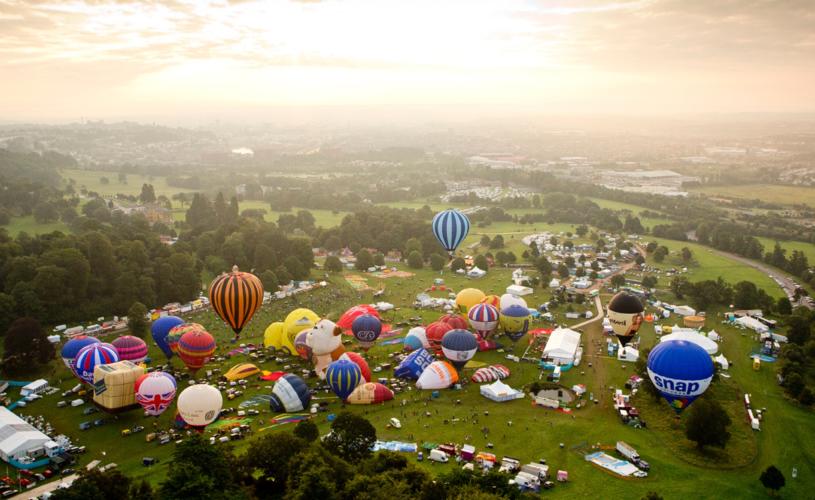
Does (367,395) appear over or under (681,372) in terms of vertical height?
under

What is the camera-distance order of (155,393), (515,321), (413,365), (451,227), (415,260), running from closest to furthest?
(155,393)
(413,365)
(515,321)
(451,227)
(415,260)

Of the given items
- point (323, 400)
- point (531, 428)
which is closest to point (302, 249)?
point (323, 400)

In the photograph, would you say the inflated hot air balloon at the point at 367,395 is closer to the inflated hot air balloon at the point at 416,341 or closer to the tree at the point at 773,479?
the inflated hot air balloon at the point at 416,341

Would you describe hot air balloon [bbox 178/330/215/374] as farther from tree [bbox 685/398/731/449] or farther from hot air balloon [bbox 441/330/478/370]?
tree [bbox 685/398/731/449]

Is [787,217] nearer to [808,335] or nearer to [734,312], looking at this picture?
[734,312]

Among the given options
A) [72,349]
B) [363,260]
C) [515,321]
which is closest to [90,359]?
[72,349]

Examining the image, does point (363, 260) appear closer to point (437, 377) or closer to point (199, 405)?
point (437, 377)

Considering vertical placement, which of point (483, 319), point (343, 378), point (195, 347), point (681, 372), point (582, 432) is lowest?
point (582, 432)
